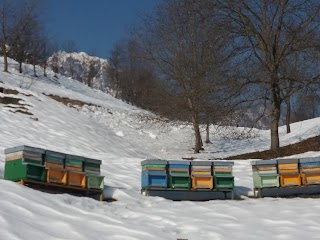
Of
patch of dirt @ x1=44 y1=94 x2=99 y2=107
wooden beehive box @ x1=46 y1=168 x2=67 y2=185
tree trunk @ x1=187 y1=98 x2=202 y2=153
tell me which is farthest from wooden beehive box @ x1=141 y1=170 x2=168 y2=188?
patch of dirt @ x1=44 y1=94 x2=99 y2=107

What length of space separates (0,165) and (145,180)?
3.23m


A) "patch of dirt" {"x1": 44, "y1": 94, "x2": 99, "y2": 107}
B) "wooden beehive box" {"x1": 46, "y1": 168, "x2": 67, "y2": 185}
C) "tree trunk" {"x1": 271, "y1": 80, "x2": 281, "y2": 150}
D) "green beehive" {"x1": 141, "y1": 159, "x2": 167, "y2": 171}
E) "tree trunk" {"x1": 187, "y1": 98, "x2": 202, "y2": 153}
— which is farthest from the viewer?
"patch of dirt" {"x1": 44, "y1": 94, "x2": 99, "y2": 107}

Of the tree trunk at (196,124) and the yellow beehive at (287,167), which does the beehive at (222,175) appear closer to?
the yellow beehive at (287,167)

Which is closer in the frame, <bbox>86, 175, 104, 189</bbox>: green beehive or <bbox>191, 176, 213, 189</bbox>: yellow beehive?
<bbox>86, 175, 104, 189</bbox>: green beehive

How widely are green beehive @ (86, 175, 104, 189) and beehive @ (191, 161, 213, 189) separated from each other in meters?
2.14

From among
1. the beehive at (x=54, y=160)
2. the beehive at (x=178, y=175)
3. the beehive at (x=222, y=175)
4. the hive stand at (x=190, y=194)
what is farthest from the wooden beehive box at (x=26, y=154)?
the beehive at (x=222, y=175)

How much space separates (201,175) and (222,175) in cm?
54

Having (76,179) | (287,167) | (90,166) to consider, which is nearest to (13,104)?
(90,166)

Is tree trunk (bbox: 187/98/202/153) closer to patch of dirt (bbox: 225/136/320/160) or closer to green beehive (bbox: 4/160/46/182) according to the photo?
patch of dirt (bbox: 225/136/320/160)

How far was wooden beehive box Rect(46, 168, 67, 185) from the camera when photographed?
29.4 feet

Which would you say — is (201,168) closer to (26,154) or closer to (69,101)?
(26,154)

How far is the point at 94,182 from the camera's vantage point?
974 centimetres

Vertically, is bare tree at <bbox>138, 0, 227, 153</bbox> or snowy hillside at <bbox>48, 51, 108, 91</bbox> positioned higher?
snowy hillside at <bbox>48, 51, 108, 91</bbox>

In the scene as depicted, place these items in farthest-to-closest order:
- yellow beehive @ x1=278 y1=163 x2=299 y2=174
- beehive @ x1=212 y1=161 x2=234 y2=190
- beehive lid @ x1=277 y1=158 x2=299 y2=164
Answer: yellow beehive @ x1=278 y1=163 x2=299 y2=174
beehive lid @ x1=277 y1=158 x2=299 y2=164
beehive @ x1=212 y1=161 x2=234 y2=190
